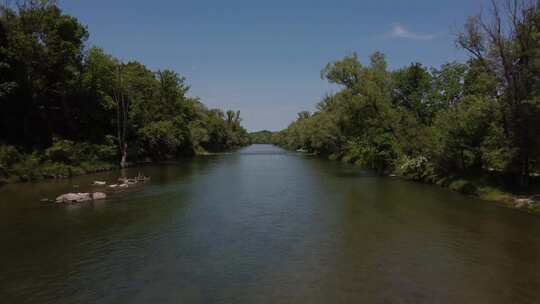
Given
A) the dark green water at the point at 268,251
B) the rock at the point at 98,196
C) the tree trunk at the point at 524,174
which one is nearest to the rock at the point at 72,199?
the rock at the point at 98,196

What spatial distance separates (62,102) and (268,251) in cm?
4424

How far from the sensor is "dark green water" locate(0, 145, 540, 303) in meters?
11.3

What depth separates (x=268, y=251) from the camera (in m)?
15.3

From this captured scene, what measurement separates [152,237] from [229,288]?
727cm

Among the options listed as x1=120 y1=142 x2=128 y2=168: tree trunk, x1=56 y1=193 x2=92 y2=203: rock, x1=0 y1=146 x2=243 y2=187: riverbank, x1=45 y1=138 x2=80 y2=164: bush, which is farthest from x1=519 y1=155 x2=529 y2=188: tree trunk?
x1=120 y1=142 x2=128 y2=168: tree trunk

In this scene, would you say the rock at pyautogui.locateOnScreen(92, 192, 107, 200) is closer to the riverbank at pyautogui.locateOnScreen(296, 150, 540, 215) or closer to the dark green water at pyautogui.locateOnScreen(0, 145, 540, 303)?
the dark green water at pyautogui.locateOnScreen(0, 145, 540, 303)

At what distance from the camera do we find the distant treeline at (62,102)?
133 feet

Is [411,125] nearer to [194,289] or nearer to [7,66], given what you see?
[194,289]

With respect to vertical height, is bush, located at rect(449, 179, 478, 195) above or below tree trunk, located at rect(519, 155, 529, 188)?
below

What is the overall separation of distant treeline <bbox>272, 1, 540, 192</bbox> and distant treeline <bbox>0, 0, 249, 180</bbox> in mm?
32201

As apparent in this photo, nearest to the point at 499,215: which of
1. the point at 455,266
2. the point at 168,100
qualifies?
the point at 455,266

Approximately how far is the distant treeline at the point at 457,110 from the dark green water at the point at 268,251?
17.6 feet

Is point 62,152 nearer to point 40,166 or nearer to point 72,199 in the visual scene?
point 40,166

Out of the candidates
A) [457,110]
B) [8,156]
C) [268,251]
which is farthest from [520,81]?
[8,156]
